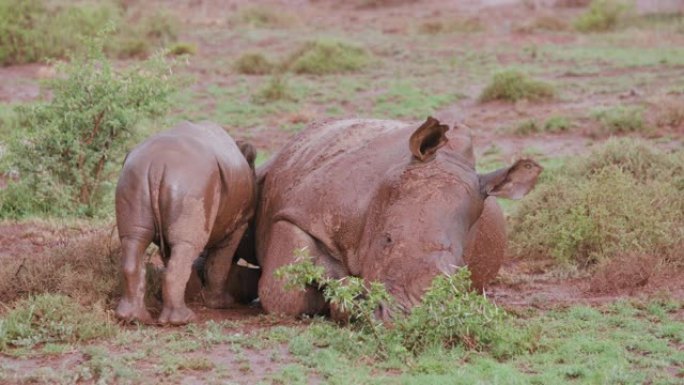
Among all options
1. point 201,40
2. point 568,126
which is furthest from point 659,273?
point 201,40

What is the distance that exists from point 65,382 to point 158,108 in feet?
20.2

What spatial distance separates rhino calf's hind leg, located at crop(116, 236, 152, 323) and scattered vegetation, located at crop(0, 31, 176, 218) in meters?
4.19

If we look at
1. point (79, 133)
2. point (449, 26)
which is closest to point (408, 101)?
point (79, 133)

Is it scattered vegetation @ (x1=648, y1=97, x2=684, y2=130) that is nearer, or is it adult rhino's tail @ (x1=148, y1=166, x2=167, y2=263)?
adult rhino's tail @ (x1=148, y1=166, x2=167, y2=263)

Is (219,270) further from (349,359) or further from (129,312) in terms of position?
(349,359)

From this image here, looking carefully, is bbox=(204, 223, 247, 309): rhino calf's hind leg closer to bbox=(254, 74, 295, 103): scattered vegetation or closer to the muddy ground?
the muddy ground

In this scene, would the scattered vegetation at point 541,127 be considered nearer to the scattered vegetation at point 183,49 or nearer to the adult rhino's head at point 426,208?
the adult rhino's head at point 426,208

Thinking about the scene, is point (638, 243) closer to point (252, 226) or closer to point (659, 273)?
point (659, 273)

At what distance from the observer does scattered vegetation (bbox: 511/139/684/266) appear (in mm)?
10508

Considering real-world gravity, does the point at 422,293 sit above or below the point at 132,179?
below

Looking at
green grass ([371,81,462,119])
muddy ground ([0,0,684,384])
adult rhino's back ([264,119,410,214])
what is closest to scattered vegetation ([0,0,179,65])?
muddy ground ([0,0,684,384])

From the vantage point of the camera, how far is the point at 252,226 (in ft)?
29.4

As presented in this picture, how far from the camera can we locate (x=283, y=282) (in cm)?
812

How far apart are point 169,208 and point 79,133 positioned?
14.6 feet
